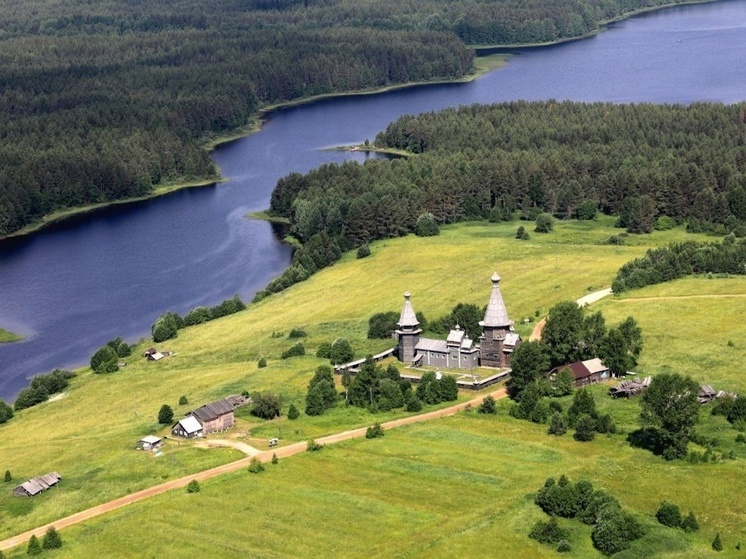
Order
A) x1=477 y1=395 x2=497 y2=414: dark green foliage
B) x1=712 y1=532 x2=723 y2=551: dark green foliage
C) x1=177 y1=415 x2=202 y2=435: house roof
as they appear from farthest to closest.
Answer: x1=477 y1=395 x2=497 y2=414: dark green foliage → x1=177 y1=415 x2=202 y2=435: house roof → x1=712 y1=532 x2=723 y2=551: dark green foliage

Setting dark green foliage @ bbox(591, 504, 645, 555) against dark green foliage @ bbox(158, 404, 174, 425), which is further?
dark green foliage @ bbox(158, 404, 174, 425)

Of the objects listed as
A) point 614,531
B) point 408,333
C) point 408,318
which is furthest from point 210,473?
point 614,531

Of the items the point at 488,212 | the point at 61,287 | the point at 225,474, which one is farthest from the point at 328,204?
the point at 225,474

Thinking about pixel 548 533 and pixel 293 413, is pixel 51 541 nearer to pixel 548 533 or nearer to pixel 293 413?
pixel 293 413

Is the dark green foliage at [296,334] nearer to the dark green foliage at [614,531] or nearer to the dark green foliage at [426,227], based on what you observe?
the dark green foliage at [426,227]

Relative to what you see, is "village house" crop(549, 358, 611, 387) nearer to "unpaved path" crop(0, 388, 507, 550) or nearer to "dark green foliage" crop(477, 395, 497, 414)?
"unpaved path" crop(0, 388, 507, 550)

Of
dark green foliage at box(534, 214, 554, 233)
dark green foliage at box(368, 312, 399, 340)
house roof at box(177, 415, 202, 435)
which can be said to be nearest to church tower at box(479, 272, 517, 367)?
dark green foliage at box(368, 312, 399, 340)

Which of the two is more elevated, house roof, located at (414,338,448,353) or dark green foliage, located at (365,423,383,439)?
house roof, located at (414,338,448,353)
